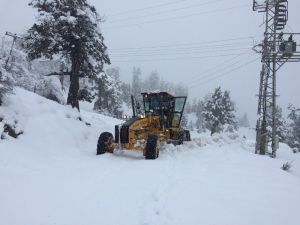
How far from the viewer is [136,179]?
10008 mm

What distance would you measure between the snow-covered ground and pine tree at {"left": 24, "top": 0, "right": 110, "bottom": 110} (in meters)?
3.56

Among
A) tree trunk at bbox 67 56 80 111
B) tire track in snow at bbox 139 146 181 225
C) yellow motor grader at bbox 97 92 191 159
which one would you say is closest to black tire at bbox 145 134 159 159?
yellow motor grader at bbox 97 92 191 159

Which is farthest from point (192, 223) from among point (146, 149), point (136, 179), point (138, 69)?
point (138, 69)

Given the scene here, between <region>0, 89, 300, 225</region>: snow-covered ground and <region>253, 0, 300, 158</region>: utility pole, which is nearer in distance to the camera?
<region>0, 89, 300, 225</region>: snow-covered ground

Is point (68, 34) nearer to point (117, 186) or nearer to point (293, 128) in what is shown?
point (117, 186)

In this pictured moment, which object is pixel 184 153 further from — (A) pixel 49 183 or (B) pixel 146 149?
(A) pixel 49 183

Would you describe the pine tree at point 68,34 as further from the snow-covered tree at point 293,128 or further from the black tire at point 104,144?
the snow-covered tree at point 293,128

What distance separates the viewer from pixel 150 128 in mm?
17312

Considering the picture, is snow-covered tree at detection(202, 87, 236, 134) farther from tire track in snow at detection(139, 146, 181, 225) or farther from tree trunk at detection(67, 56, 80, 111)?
tire track in snow at detection(139, 146, 181, 225)

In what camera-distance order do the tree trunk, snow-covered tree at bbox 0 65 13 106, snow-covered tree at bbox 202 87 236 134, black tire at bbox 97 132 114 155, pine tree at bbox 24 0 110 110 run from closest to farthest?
snow-covered tree at bbox 0 65 13 106
black tire at bbox 97 132 114 155
pine tree at bbox 24 0 110 110
the tree trunk
snow-covered tree at bbox 202 87 236 134

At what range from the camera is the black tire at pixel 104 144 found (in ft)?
50.3

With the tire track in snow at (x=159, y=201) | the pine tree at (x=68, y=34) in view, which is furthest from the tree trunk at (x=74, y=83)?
the tire track in snow at (x=159, y=201)

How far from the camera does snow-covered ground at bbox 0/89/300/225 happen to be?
6.73 metres

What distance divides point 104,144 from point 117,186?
6.44m
